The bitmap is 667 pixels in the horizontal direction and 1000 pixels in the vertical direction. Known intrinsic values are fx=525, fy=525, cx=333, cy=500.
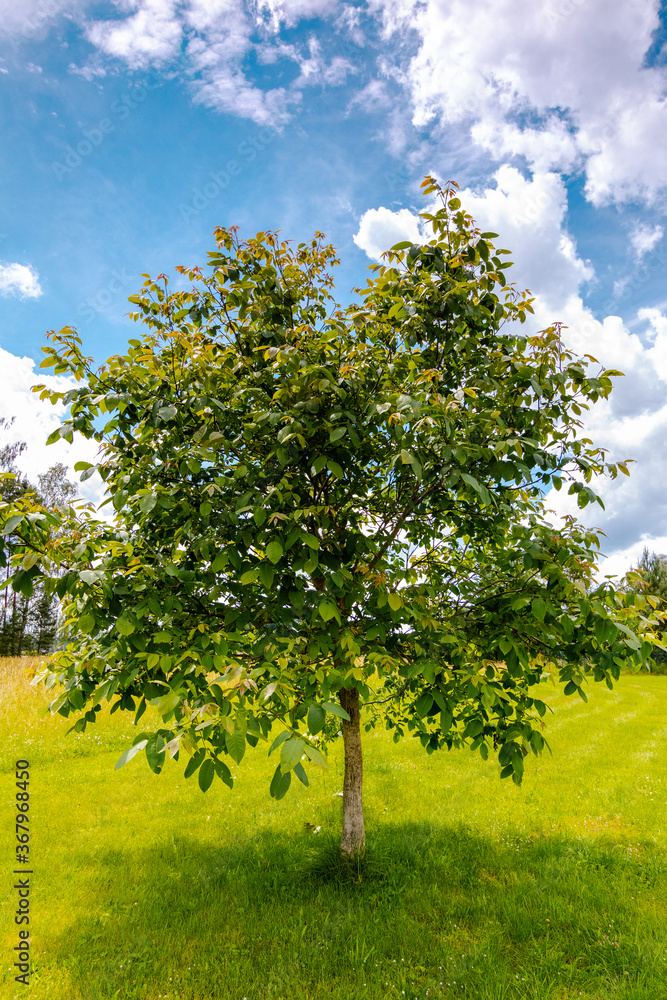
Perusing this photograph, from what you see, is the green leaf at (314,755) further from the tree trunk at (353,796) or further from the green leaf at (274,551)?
the tree trunk at (353,796)

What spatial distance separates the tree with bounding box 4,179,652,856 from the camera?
14.9ft

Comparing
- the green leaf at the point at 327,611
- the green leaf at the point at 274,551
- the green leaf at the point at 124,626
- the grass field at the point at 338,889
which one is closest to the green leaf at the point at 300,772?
the green leaf at the point at 327,611

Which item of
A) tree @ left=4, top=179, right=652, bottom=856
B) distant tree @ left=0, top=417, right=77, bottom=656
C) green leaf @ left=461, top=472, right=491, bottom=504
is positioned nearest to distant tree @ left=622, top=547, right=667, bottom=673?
tree @ left=4, top=179, right=652, bottom=856

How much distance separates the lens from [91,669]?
16.3ft

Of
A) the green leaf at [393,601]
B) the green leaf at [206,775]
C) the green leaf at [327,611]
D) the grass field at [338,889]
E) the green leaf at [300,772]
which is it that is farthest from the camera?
the grass field at [338,889]

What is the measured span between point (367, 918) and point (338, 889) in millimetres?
656

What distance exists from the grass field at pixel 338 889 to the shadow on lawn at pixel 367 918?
0.9 inches

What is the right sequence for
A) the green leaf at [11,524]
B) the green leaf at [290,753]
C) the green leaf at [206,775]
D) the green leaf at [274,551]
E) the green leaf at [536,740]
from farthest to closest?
1. the green leaf at [536,740]
2. the green leaf at [274,551]
3. the green leaf at [11,524]
4. the green leaf at [206,775]
5. the green leaf at [290,753]

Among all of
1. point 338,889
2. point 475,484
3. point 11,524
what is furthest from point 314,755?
point 338,889

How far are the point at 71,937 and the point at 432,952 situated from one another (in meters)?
3.82

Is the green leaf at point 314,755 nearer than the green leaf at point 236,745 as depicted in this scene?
Yes

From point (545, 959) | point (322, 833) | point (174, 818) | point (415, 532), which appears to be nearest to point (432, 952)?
point (545, 959)

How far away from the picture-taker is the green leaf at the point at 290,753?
8.30ft

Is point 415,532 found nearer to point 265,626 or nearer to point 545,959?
point 265,626
